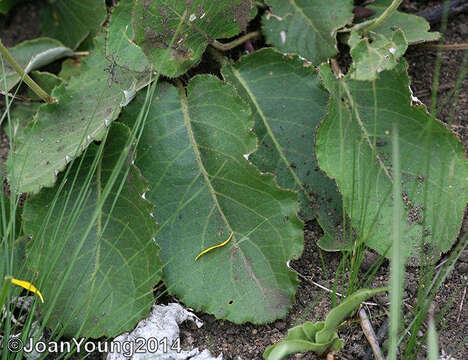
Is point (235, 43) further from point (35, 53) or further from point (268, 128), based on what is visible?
point (35, 53)

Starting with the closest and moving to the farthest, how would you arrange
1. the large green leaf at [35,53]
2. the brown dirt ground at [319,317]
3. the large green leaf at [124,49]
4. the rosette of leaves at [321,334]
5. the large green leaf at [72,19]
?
the rosette of leaves at [321,334] → the brown dirt ground at [319,317] → the large green leaf at [124,49] → the large green leaf at [35,53] → the large green leaf at [72,19]

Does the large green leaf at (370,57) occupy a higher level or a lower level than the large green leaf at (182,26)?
lower

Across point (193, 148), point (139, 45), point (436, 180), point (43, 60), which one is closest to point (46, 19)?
point (43, 60)

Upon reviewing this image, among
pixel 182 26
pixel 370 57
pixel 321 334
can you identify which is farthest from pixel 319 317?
pixel 182 26

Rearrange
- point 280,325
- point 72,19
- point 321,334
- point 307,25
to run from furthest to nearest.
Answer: point 72,19, point 307,25, point 280,325, point 321,334

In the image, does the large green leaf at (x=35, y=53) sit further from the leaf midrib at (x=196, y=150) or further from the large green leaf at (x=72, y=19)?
the leaf midrib at (x=196, y=150)

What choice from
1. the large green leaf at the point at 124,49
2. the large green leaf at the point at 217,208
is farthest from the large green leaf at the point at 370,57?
the large green leaf at the point at 124,49

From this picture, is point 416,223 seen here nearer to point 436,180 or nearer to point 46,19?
point 436,180
